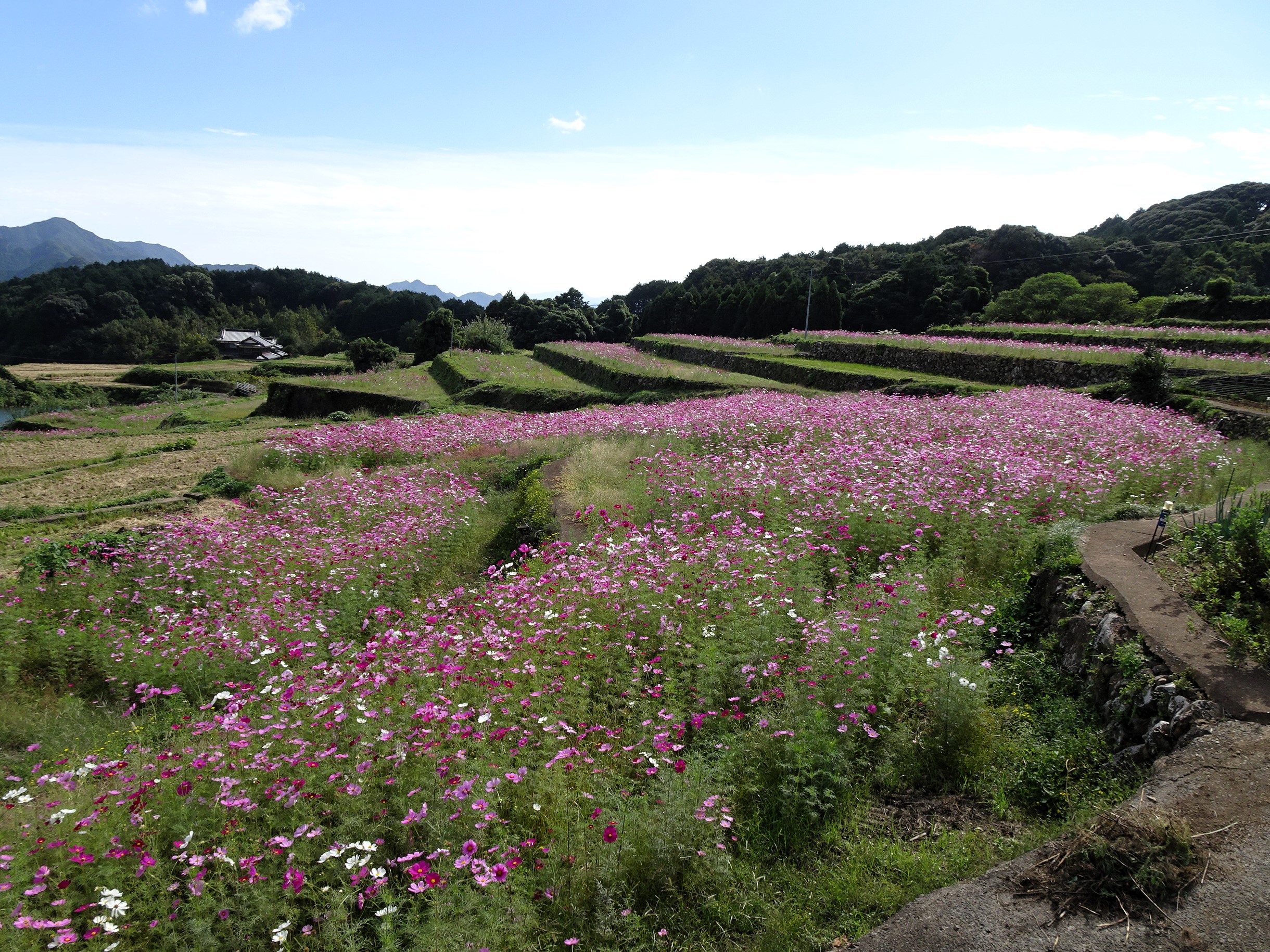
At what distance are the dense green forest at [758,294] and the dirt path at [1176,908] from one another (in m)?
35.7

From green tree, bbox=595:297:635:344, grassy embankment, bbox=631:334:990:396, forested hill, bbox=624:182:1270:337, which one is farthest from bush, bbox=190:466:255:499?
green tree, bbox=595:297:635:344

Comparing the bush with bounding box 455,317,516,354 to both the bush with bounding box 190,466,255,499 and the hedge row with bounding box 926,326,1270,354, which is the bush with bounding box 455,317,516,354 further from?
the bush with bounding box 190,466,255,499

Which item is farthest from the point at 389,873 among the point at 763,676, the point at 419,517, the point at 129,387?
the point at 129,387

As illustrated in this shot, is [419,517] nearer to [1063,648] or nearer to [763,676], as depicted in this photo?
[763,676]

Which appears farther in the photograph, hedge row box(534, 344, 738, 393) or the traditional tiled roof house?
the traditional tiled roof house

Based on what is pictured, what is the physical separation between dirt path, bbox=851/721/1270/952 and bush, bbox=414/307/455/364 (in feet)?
181

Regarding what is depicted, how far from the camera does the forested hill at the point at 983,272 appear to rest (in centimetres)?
4519

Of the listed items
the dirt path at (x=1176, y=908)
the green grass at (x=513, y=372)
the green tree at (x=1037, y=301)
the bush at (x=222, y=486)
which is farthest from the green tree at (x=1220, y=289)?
the bush at (x=222, y=486)

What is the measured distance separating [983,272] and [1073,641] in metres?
50.8

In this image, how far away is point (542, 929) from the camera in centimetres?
318

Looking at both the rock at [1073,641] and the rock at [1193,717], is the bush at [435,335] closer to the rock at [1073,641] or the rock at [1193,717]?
the rock at [1073,641]

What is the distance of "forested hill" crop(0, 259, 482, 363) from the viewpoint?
90875 mm

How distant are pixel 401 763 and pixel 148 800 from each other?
58.2 inches

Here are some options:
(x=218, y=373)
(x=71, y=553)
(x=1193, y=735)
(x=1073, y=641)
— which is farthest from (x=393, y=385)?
(x=218, y=373)
